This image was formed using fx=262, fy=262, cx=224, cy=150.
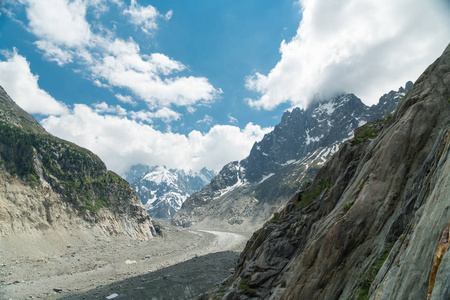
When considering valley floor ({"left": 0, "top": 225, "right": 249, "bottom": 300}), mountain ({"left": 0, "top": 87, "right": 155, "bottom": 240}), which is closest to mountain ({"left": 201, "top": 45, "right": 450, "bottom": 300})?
valley floor ({"left": 0, "top": 225, "right": 249, "bottom": 300})

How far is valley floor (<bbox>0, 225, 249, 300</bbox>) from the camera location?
41.5m

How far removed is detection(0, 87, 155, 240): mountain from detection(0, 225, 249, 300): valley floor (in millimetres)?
5412

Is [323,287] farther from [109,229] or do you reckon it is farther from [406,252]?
[109,229]

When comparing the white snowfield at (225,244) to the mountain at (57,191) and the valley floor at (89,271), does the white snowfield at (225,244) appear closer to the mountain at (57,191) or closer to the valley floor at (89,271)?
the valley floor at (89,271)

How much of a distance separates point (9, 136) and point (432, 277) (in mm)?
106812

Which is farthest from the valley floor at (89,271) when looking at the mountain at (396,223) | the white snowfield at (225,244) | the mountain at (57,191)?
the mountain at (396,223)

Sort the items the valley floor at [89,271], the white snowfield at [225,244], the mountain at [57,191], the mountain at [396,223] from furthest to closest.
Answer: the white snowfield at [225,244] → the mountain at [57,191] → the valley floor at [89,271] → the mountain at [396,223]

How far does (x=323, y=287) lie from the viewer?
46.6ft

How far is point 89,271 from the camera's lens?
56000mm

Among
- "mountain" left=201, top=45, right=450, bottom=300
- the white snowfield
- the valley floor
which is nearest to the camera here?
"mountain" left=201, top=45, right=450, bottom=300

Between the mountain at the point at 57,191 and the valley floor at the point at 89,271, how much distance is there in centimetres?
541

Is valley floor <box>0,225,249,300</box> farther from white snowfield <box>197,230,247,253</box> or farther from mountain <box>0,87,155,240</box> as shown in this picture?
white snowfield <box>197,230,247,253</box>

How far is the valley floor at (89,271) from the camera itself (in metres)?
41.5

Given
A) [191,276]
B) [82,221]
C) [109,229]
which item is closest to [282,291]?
[191,276]
